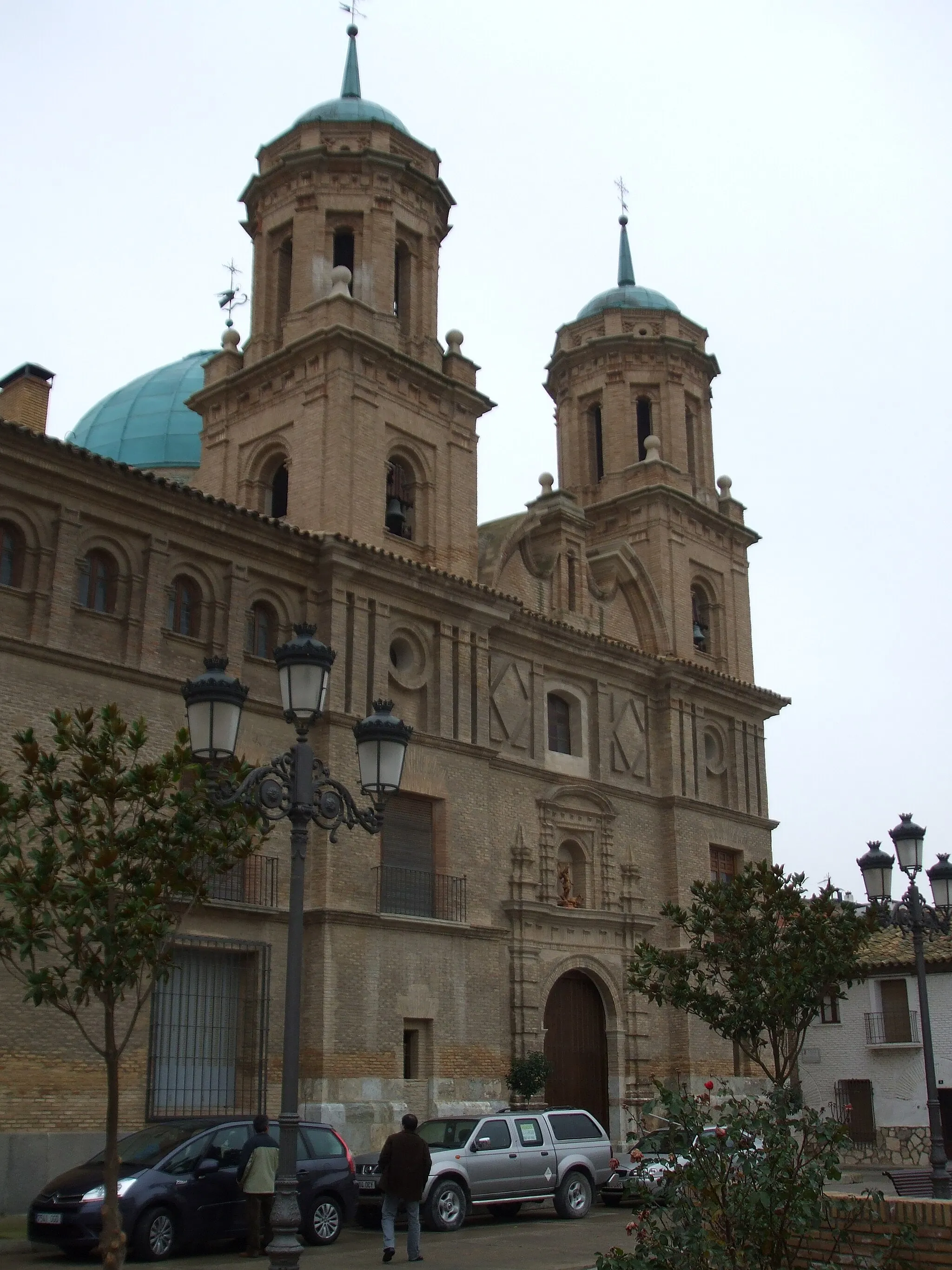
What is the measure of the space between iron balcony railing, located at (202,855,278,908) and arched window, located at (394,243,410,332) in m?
12.0

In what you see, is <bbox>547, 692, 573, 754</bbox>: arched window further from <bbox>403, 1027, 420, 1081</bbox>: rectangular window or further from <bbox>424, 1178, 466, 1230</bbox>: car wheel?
<bbox>424, 1178, 466, 1230</bbox>: car wheel

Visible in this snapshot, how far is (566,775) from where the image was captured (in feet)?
92.5

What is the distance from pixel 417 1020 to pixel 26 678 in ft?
29.0

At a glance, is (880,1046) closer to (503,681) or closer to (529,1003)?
(529,1003)

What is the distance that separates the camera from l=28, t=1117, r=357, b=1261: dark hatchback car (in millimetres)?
14070

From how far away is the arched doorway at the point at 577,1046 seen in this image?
26656 millimetres

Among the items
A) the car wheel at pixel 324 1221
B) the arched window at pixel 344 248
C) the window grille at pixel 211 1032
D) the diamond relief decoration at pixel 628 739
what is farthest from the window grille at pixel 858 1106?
the arched window at pixel 344 248

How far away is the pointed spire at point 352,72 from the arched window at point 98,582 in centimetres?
1417

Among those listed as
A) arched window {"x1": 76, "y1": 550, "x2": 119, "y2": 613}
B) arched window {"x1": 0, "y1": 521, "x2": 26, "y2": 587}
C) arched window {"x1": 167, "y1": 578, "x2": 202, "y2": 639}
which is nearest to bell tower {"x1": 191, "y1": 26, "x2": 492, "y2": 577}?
arched window {"x1": 167, "y1": 578, "x2": 202, "y2": 639}

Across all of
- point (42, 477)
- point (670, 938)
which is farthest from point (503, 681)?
point (42, 477)

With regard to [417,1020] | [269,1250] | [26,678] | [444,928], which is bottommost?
[269,1250]

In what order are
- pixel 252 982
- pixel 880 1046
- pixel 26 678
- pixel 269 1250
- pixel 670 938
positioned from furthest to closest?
pixel 880 1046, pixel 670 938, pixel 252 982, pixel 26 678, pixel 269 1250

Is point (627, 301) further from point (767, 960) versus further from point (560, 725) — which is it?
point (767, 960)

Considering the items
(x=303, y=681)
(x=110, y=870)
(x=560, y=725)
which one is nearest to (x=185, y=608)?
(x=560, y=725)
